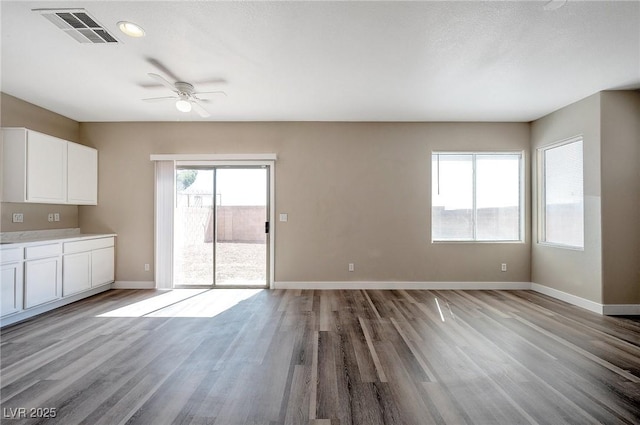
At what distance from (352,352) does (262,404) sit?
971 mm

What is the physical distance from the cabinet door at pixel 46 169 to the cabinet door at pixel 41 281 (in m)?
0.88

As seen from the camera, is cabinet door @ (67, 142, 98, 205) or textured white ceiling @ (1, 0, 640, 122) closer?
textured white ceiling @ (1, 0, 640, 122)

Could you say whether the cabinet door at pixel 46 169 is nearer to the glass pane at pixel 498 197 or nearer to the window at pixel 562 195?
the glass pane at pixel 498 197

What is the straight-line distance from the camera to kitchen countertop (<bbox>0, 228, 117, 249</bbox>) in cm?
332

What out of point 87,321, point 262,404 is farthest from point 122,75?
point 262,404

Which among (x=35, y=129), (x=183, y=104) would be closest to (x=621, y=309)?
(x=183, y=104)

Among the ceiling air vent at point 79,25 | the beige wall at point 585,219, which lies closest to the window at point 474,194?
the beige wall at point 585,219

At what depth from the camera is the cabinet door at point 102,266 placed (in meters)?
4.31

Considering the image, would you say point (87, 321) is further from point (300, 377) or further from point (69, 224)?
point (300, 377)

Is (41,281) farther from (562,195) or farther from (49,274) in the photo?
(562,195)

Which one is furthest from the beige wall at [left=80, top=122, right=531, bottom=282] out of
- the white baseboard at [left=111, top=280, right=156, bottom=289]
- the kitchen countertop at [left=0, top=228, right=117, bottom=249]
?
the kitchen countertop at [left=0, top=228, right=117, bottom=249]

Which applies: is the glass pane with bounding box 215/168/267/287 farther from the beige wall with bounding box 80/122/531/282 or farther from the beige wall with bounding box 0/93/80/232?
the beige wall with bounding box 0/93/80/232

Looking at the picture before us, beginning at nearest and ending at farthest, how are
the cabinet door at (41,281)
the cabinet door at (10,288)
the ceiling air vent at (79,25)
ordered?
the ceiling air vent at (79,25) < the cabinet door at (10,288) < the cabinet door at (41,281)

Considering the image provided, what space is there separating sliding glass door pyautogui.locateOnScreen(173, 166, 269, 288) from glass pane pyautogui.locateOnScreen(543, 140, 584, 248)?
4553 mm
